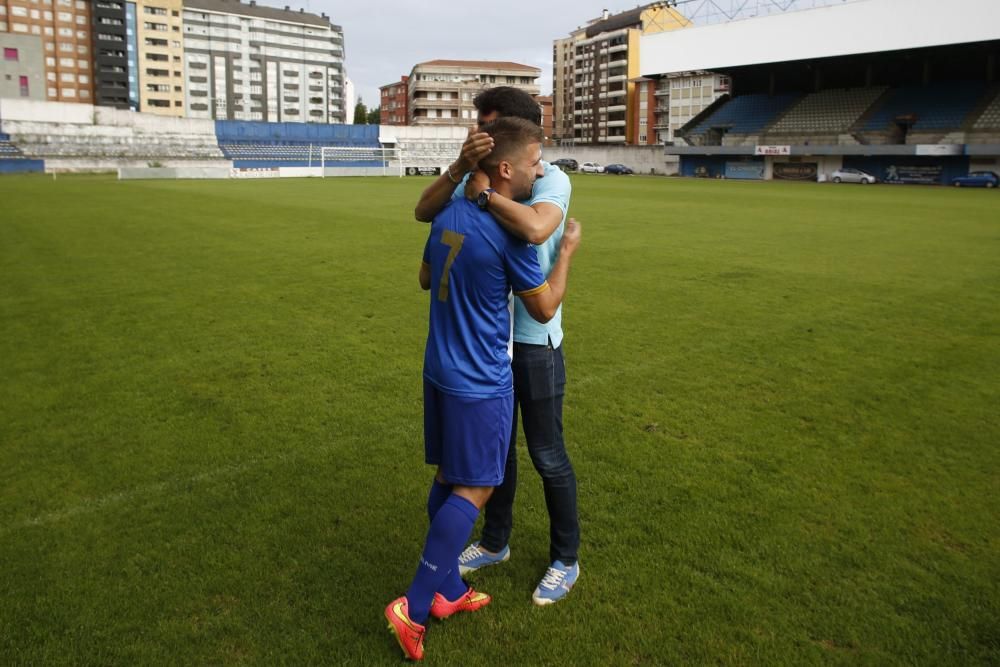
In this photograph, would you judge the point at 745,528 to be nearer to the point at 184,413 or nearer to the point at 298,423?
the point at 298,423

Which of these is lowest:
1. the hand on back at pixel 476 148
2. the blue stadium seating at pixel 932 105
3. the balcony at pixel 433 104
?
the hand on back at pixel 476 148

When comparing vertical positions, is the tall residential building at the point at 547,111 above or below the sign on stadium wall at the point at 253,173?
above

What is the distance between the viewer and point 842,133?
52.9m

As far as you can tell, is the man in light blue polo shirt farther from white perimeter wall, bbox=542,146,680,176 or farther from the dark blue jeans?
white perimeter wall, bbox=542,146,680,176

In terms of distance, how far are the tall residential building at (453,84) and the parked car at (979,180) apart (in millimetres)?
76011

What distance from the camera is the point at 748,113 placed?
60.6 m

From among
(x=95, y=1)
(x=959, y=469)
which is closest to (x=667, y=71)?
(x=959, y=469)

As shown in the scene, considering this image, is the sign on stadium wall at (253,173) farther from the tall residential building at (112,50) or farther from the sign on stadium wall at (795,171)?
the tall residential building at (112,50)

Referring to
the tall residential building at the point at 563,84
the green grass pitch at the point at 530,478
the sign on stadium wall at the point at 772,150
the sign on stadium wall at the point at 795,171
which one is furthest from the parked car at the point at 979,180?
the tall residential building at the point at 563,84

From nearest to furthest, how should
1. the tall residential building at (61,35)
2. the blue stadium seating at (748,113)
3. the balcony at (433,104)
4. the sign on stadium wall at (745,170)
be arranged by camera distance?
the sign on stadium wall at (745,170)
the blue stadium seating at (748,113)
the tall residential building at (61,35)
the balcony at (433,104)

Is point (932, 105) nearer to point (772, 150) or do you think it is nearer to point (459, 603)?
point (772, 150)

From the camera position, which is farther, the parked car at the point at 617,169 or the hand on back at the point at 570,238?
the parked car at the point at 617,169

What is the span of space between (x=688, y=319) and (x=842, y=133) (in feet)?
165

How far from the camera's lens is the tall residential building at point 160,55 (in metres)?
103
